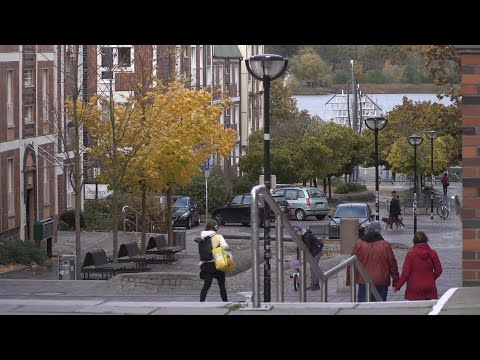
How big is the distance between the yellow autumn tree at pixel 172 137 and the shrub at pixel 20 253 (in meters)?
3.34

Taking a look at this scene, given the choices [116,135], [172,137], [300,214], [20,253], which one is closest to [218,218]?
[300,214]

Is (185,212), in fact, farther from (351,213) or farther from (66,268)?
(66,268)

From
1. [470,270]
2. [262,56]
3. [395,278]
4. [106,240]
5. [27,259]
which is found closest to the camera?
[470,270]

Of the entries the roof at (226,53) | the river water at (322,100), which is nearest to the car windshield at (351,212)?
the roof at (226,53)

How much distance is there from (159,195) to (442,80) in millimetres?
17100

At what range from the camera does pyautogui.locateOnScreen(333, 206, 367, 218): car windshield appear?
39.5 metres

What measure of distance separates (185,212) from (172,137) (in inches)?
486

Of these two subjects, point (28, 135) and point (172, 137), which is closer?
point (172, 137)

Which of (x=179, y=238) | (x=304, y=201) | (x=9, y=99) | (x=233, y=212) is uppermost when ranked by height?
(x=9, y=99)

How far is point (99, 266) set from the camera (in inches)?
984

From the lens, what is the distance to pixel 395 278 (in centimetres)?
1337
